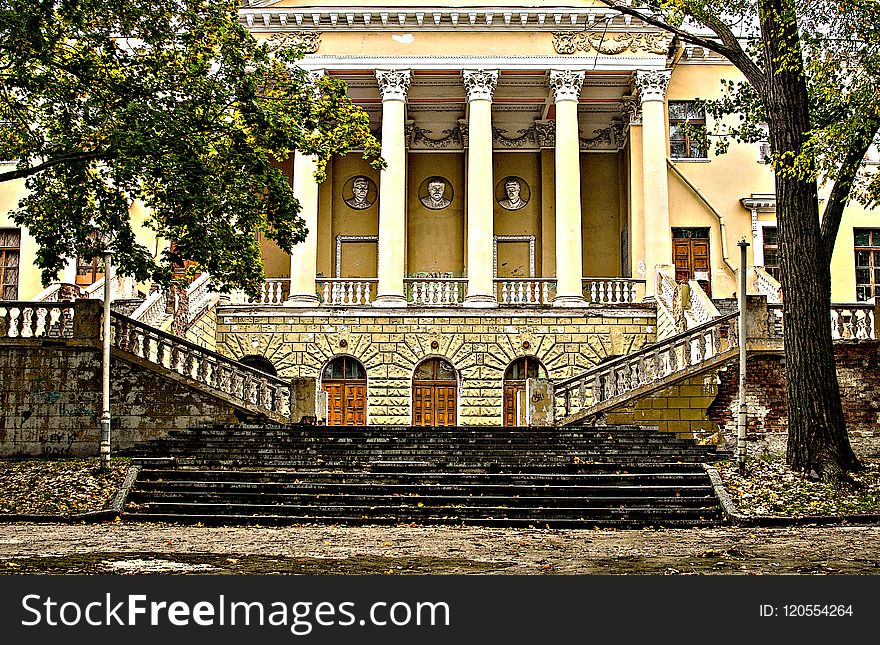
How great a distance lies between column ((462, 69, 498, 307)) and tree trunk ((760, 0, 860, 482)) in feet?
43.4

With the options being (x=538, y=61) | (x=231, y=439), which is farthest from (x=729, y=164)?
(x=231, y=439)

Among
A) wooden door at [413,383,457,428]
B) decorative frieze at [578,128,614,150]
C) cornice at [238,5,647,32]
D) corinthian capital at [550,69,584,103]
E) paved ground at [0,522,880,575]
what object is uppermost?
cornice at [238,5,647,32]

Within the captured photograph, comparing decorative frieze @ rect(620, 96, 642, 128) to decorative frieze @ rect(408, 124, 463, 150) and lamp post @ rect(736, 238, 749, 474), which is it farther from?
lamp post @ rect(736, 238, 749, 474)

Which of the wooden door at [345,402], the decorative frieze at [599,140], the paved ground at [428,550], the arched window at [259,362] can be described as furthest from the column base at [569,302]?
the paved ground at [428,550]

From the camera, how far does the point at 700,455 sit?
58.4ft

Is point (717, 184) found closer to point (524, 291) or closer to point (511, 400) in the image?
point (524, 291)

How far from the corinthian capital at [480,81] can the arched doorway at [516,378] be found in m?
8.27

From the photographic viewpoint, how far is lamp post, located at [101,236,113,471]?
59.1 ft

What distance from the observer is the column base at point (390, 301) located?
1158 inches

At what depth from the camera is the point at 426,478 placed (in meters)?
16.1

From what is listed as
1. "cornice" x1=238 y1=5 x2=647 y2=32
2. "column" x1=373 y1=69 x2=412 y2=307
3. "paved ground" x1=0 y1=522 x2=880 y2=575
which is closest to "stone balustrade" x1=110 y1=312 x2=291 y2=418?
"paved ground" x1=0 y1=522 x2=880 y2=575

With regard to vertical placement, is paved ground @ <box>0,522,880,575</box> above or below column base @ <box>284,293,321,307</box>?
below

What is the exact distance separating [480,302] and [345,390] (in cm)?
451

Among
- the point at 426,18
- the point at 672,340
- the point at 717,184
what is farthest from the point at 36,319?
the point at 717,184
